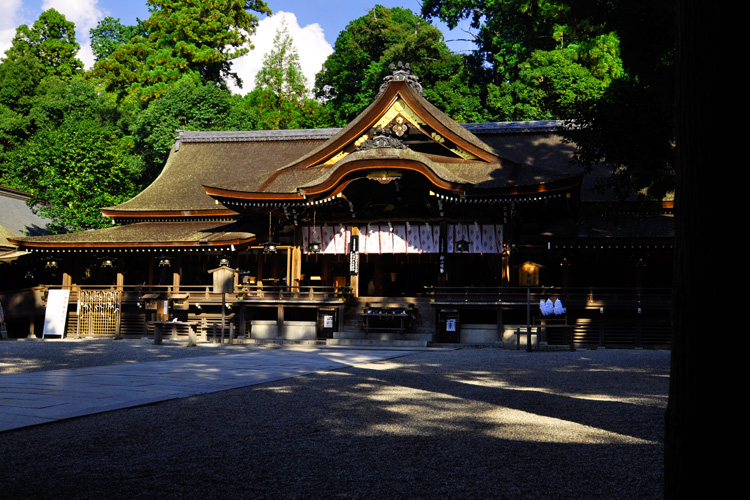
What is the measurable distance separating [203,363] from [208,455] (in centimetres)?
801

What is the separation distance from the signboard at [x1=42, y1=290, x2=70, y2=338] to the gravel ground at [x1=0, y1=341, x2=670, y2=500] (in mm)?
16016

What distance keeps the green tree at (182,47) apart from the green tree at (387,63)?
Result: 272 inches

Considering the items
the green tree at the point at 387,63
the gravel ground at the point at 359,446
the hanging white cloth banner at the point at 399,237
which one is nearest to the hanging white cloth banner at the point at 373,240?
the hanging white cloth banner at the point at 399,237

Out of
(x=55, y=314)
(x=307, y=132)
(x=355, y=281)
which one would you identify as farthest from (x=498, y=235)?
(x=55, y=314)

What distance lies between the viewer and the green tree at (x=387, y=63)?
40.7m

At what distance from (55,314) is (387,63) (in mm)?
25915

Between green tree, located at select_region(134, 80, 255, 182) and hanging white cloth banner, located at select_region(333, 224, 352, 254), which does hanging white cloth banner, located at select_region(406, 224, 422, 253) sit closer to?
hanging white cloth banner, located at select_region(333, 224, 352, 254)

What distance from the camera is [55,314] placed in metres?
22.5

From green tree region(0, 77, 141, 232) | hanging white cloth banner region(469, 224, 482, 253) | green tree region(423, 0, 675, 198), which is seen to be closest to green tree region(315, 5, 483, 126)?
green tree region(0, 77, 141, 232)

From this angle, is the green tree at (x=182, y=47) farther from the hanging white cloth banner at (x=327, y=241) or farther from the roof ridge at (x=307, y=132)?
the hanging white cloth banner at (x=327, y=241)

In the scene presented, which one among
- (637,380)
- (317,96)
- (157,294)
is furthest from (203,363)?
(317,96)

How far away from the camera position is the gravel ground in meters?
4.09

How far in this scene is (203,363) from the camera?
12.6 metres

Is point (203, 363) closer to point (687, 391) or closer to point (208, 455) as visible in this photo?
point (208, 455)
